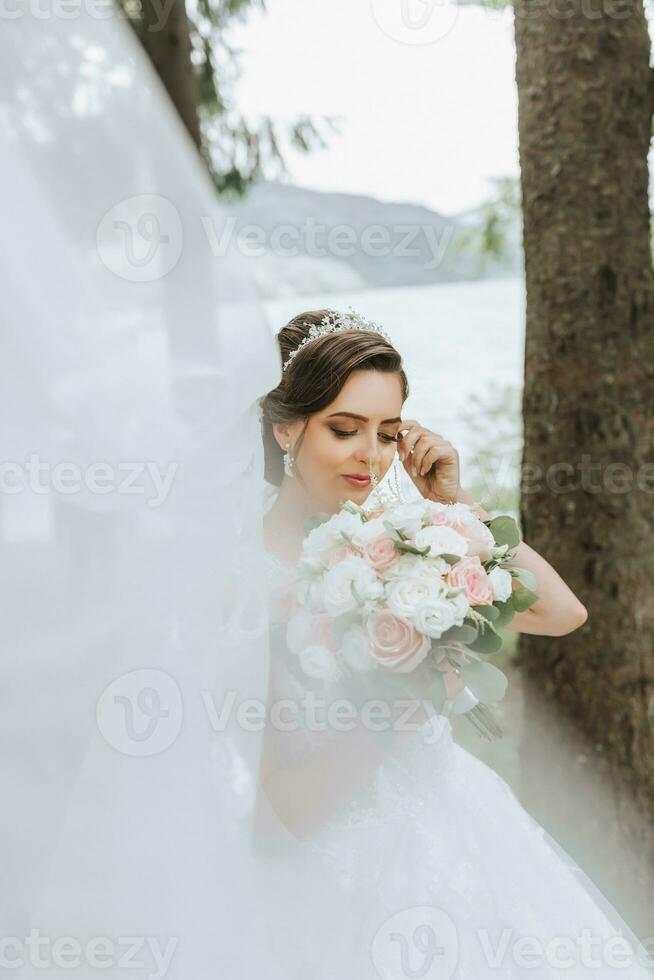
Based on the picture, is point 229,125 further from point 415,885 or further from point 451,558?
point 415,885

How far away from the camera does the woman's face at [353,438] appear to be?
1899mm

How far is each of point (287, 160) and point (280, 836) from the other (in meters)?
5.27

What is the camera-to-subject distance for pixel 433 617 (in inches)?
55.4

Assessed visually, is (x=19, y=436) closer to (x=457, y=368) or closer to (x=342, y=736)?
(x=342, y=736)

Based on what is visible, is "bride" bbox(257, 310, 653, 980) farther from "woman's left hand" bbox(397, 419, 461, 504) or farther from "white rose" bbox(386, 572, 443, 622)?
"white rose" bbox(386, 572, 443, 622)

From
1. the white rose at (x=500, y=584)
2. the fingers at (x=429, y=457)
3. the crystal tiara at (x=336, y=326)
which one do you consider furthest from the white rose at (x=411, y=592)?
the crystal tiara at (x=336, y=326)

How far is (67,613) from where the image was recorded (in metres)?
1.22

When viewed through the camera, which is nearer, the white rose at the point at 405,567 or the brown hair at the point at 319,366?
the white rose at the point at 405,567

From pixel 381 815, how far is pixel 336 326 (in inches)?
42.2

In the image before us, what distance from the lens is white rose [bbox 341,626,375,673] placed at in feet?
4.78

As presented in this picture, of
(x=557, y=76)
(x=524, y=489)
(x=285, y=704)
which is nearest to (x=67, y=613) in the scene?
(x=285, y=704)

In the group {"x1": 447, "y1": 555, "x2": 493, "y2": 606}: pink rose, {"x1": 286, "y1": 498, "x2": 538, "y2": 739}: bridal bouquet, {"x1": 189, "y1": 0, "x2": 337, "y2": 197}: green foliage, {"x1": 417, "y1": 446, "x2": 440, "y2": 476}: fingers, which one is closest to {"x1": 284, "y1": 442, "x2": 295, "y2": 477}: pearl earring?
{"x1": 417, "y1": 446, "x2": 440, "y2": 476}: fingers

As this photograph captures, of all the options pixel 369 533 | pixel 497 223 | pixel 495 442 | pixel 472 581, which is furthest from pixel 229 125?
pixel 472 581

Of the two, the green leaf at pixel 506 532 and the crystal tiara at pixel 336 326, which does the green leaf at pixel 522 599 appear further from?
the crystal tiara at pixel 336 326
